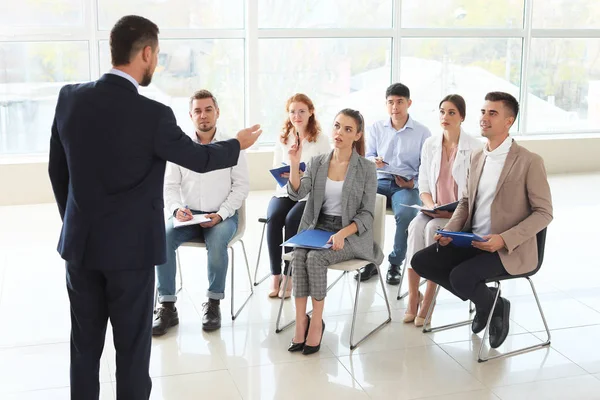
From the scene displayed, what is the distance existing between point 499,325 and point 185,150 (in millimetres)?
2103

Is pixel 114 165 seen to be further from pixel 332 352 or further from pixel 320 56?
pixel 320 56

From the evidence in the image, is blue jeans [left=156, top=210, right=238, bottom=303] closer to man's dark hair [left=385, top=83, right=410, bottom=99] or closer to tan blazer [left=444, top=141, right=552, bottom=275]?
tan blazer [left=444, top=141, right=552, bottom=275]

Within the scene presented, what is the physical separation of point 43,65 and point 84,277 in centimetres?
568

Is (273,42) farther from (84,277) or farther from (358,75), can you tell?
(84,277)

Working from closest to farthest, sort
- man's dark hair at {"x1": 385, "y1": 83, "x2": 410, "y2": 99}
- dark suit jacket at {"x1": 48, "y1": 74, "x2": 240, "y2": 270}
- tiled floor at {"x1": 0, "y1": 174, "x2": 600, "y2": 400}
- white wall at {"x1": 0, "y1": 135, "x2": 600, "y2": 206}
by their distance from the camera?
dark suit jacket at {"x1": 48, "y1": 74, "x2": 240, "y2": 270} < tiled floor at {"x1": 0, "y1": 174, "x2": 600, "y2": 400} < man's dark hair at {"x1": 385, "y1": 83, "x2": 410, "y2": 99} < white wall at {"x1": 0, "y1": 135, "x2": 600, "y2": 206}

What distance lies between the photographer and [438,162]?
4.77 m

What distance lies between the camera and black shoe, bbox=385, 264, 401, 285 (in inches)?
205

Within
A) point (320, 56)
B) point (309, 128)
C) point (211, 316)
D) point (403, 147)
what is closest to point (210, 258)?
point (211, 316)

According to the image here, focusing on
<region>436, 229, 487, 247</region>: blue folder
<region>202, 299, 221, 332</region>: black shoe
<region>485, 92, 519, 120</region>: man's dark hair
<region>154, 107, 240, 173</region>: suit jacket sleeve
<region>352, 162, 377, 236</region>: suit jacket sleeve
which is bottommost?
<region>202, 299, 221, 332</region>: black shoe

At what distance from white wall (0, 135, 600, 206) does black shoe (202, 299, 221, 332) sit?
3.98 meters

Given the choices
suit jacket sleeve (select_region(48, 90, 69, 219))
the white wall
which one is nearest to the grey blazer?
suit jacket sleeve (select_region(48, 90, 69, 219))

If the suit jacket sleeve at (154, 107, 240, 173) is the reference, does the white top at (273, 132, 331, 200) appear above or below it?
below

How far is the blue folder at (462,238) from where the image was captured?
3873 millimetres

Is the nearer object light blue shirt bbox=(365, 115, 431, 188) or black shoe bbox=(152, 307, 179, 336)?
black shoe bbox=(152, 307, 179, 336)
